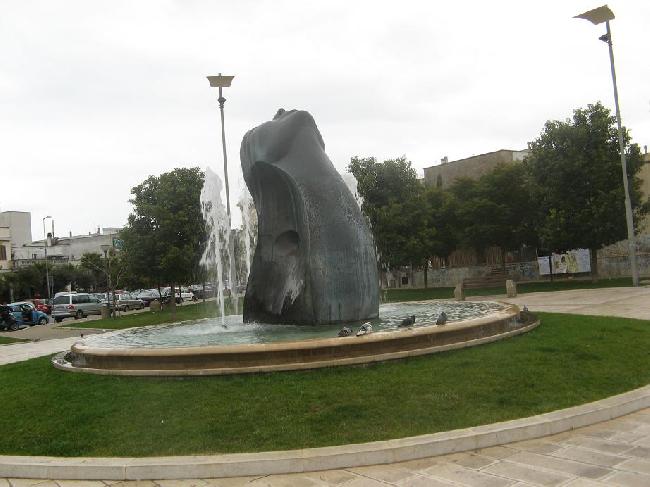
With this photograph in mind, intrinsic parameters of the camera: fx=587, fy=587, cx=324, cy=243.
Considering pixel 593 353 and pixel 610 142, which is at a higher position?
pixel 610 142

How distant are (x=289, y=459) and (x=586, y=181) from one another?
27.5 m

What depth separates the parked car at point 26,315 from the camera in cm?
3083

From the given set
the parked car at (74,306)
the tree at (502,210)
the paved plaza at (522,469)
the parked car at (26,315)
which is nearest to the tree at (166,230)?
the parked car at (26,315)

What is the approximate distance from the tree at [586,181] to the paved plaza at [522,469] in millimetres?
24180

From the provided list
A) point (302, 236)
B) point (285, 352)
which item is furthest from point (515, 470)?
point (302, 236)

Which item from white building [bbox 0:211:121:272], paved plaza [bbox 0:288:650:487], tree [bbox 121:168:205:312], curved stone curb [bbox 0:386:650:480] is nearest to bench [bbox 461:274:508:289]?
tree [bbox 121:168:205:312]

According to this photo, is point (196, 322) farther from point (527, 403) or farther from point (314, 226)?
point (527, 403)

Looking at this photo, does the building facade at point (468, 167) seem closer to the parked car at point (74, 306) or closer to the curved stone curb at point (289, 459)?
the parked car at point (74, 306)

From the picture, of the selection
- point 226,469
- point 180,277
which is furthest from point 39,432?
point 180,277

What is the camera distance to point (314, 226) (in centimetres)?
1116

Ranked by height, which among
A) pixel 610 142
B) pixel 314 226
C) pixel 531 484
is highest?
pixel 610 142

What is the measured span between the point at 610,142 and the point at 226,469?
2889 centimetres

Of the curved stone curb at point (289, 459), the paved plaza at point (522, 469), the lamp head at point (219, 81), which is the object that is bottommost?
the paved plaza at point (522, 469)

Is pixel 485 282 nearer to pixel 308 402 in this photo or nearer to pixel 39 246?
pixel 308 402
